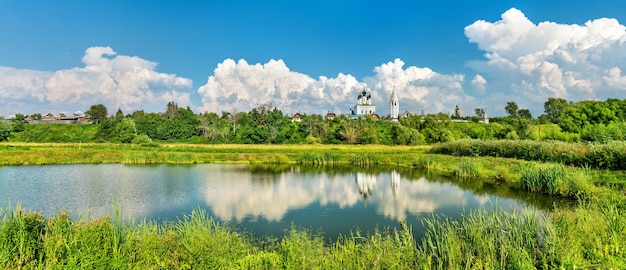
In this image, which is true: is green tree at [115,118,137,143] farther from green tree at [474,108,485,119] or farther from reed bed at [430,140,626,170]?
green tree at [474,108,485,119]

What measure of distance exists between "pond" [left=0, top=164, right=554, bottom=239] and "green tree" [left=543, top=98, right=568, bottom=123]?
87798 mm

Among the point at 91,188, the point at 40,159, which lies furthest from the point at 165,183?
the point at 40,159

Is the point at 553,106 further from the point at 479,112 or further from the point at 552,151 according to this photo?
the point at 552,151

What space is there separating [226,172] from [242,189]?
32.5 feet

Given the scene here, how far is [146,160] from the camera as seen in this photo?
40.7 metres

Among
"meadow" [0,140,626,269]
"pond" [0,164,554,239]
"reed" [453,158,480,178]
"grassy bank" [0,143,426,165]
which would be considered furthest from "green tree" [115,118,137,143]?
"meadow" [0,140,626,269]

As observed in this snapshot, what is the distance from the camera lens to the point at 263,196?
71.4 ft

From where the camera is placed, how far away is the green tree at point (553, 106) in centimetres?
9869

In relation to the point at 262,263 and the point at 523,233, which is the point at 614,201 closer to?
the point at 523,233

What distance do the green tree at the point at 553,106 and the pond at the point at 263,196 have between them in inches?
3457

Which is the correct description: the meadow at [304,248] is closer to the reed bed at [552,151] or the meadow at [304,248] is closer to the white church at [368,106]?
the reed bed at [552,151]

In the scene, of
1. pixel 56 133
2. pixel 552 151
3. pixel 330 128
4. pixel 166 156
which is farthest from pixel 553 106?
pixel 56 133

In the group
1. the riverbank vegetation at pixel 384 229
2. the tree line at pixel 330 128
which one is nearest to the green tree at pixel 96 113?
the tree line at pixel 330 128

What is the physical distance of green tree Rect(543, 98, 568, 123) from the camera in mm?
98688
